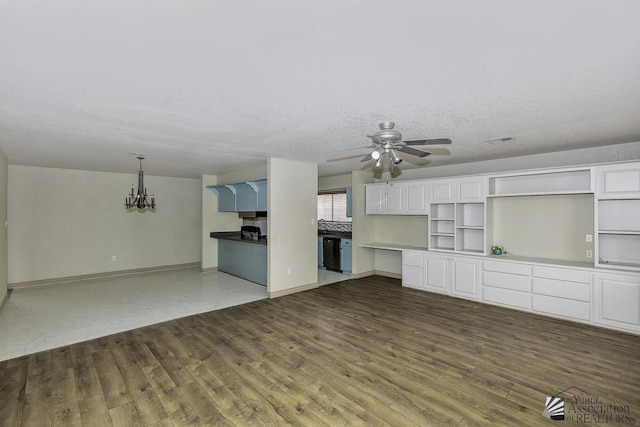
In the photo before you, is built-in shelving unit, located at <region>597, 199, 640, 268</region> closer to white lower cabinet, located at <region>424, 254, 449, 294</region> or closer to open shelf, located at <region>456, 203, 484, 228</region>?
open shelf, located at <region>456, 203, 484, 228</region>

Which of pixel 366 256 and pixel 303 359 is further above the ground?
pixel 366 256

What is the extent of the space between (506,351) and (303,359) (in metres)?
2.21

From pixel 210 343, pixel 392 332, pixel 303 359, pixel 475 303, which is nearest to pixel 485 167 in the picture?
pixel 475 303

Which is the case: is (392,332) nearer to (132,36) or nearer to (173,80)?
(173,80)

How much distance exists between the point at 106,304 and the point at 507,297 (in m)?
6.46

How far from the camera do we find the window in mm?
8234

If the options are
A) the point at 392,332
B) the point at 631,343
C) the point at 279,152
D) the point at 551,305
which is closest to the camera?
the point at 631,343

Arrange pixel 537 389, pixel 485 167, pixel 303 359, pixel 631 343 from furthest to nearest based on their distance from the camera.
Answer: pixel 485 167 < pixel 631 343 < pixel 303 359 < pixel 537 389

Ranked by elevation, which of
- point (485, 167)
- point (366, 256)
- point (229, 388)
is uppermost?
point (485, 167)

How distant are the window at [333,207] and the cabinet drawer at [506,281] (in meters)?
3.76

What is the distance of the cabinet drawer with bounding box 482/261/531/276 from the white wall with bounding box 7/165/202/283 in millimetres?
6968

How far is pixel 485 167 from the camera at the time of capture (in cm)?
564

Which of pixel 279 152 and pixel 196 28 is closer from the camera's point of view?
pixel 196 28

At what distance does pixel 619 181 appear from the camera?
156 inches
